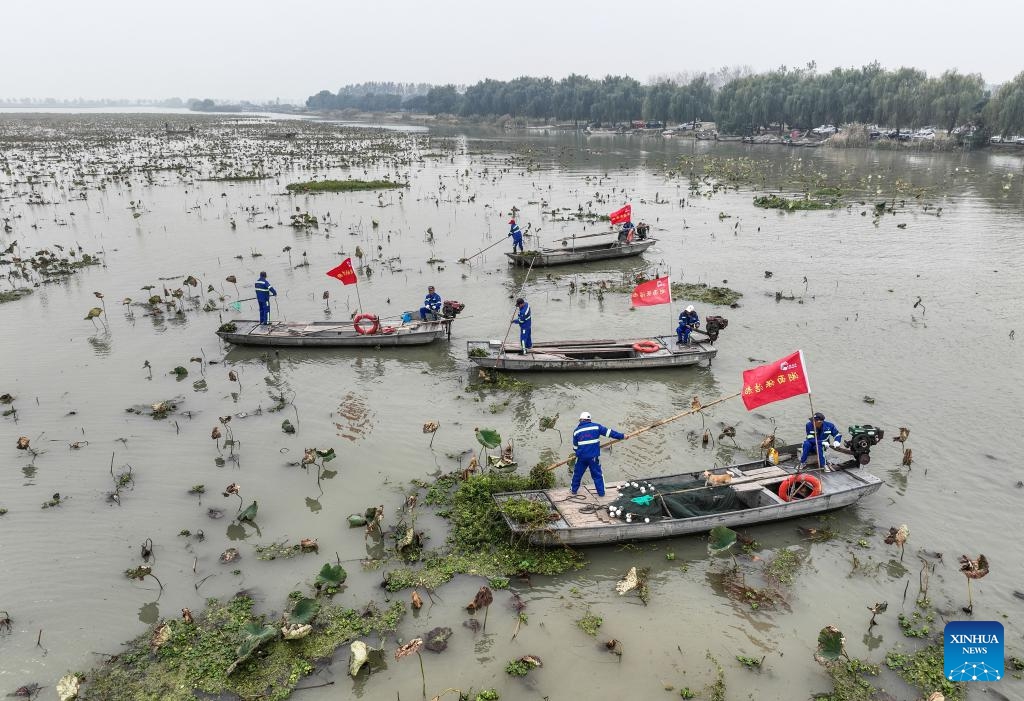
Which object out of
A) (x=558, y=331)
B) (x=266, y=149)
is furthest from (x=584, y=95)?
(x=558, y=331)

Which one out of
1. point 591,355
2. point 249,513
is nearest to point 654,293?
point 591,355

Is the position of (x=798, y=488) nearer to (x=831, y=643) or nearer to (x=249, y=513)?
(x=831, y=643)

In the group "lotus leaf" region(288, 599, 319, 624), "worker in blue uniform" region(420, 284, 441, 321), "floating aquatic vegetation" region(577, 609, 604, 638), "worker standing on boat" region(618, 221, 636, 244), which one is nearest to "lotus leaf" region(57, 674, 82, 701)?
"lotus leaf" region(288, 599, 319, 624)

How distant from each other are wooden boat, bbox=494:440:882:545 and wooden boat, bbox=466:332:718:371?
5485 mm

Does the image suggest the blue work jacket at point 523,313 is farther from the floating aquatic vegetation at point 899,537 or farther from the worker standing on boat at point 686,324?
the floating aquatic vegetation at point 899,537

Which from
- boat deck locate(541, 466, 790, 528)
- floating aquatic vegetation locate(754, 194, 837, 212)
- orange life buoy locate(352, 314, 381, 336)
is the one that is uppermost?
floating aquatic vegetation locate(754, 194, 837, 212)

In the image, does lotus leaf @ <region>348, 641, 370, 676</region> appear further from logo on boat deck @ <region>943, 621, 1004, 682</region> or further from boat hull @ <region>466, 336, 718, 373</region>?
boat hull @ <region>466, 336, 718, 373</region>

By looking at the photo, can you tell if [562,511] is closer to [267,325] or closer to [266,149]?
[267,325]

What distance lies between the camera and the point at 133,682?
8.26 m

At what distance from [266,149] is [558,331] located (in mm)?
68734

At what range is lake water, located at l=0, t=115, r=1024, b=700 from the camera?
360 inches

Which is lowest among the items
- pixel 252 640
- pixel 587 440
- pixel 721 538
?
pixel 252 640

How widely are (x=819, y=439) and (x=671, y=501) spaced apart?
356 cm

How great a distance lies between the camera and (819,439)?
1204cm
